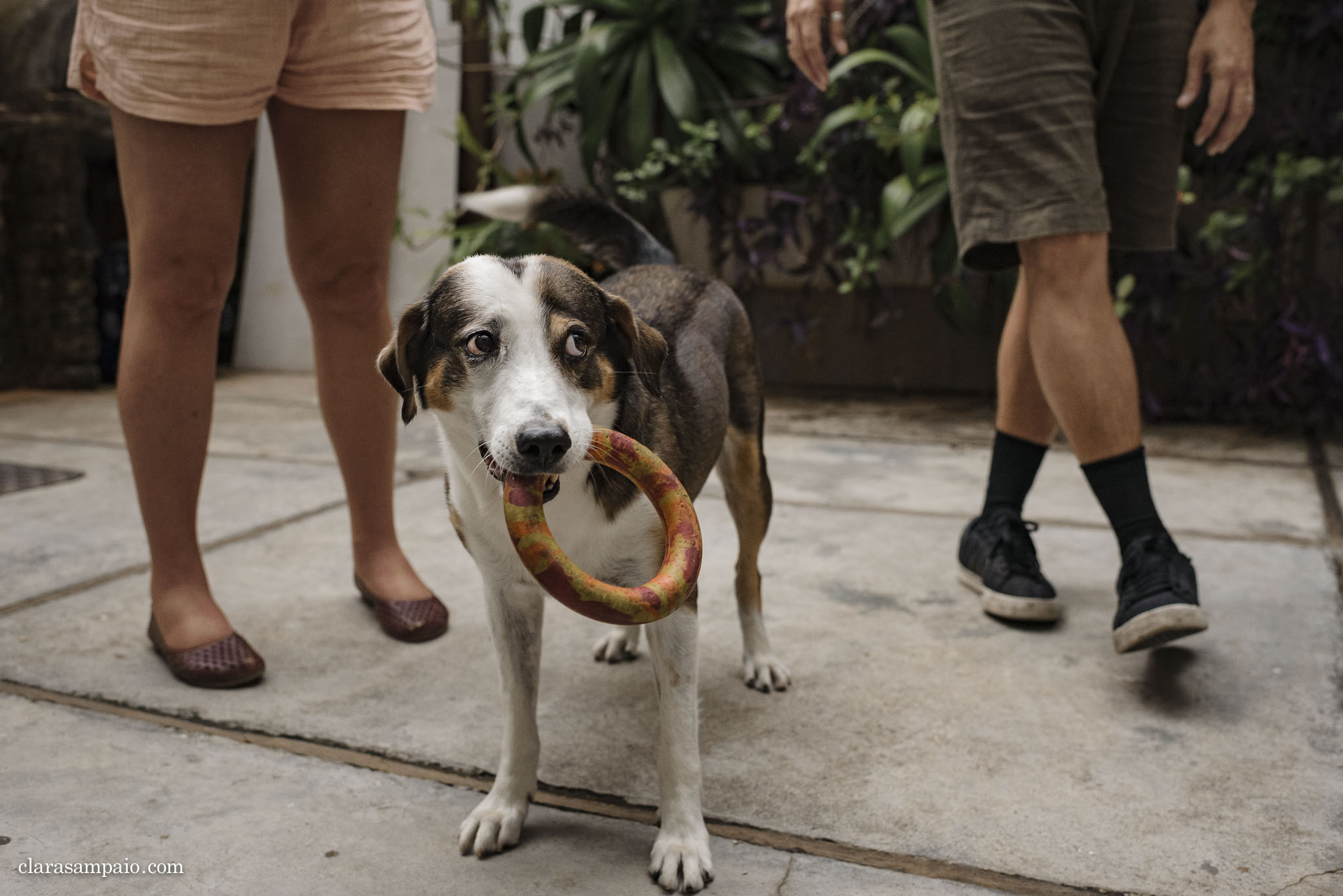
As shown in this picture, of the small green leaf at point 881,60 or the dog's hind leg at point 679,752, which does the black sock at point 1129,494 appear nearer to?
the dog's hind leg at point 679,752

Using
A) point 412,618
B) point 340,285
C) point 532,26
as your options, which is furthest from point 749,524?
point 532,26

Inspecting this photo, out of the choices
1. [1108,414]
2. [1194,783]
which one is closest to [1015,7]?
[1108,414]

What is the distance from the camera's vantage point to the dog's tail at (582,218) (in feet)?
6.82

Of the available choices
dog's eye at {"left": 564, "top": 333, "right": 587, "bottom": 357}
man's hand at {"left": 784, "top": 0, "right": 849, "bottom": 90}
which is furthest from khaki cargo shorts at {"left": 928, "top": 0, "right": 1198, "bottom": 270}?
dog's eye at {"left": 564, "top": 333, "right": 587, "bottom": 357}

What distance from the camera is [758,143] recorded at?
16.0ft

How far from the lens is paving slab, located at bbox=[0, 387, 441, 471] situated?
13.3 feet

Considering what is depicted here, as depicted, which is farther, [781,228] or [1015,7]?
[781,228]

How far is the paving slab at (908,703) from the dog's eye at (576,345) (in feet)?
2.21

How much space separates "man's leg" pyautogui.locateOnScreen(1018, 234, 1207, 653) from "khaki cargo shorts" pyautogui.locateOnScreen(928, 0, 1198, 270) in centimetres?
8

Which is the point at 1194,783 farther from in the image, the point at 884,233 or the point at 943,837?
the point at 884,233

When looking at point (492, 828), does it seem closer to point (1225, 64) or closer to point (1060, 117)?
point (1060, 117)

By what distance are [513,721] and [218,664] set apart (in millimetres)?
725

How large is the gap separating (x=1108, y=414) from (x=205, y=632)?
1786 millimetres

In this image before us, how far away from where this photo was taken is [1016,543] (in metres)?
2.41
